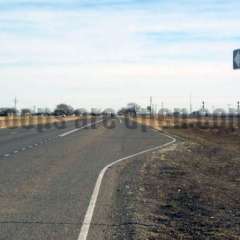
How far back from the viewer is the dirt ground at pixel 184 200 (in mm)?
10883

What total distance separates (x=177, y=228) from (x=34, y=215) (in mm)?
2346

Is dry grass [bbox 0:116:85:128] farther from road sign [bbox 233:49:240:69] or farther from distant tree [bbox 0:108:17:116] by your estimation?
road sign [bbox 233:49:240:69]

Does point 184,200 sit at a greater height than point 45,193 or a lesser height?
lesser

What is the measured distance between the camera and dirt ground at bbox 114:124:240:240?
10.9m

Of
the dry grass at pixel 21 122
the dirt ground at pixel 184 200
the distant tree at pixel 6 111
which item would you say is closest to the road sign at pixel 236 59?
the dirt ground at pixel 184 200

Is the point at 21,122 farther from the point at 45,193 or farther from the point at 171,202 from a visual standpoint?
the point at 171,202

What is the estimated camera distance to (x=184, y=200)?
1492 cm

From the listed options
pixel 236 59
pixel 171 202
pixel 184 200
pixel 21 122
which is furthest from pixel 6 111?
pixel 236 59

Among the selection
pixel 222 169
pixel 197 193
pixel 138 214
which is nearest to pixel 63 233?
pixel 138 214

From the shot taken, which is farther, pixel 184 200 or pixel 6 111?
pixel 6 111

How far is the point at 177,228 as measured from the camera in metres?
11.1

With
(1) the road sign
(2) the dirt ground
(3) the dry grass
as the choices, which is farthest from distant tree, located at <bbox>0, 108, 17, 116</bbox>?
(1) the road sign

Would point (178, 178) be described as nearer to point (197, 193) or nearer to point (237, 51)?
point (197, 193)

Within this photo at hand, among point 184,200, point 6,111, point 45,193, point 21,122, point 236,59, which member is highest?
point 236,59
